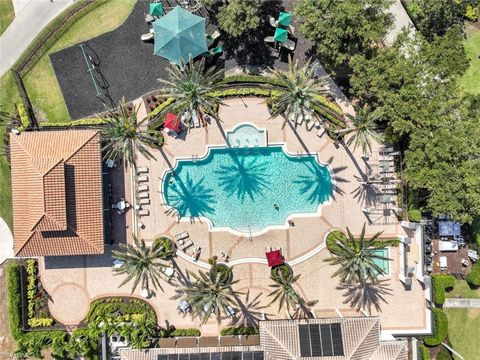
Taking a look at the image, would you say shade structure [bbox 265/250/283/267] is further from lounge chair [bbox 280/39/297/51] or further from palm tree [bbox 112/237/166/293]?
lounge chair [bbox 280/39/297/51]

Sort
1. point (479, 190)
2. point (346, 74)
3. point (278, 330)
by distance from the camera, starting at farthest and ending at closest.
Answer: point (346, 74), point (278, 330), point (479, 190)

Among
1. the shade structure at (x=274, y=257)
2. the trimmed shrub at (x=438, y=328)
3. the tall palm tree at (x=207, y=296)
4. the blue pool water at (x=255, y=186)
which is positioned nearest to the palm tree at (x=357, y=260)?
the shade structure at (x=274, y=257)

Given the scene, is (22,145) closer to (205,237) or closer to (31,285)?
(31,285)

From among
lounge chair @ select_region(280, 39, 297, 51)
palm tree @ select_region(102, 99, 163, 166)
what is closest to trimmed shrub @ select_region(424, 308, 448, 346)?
lounge chair @ select_region(280, 39, 297, 51)

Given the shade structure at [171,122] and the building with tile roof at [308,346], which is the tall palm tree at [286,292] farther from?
the shade structure at [171,122]

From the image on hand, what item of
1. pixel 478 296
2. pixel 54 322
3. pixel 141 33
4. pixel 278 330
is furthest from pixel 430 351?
pixel 141 33

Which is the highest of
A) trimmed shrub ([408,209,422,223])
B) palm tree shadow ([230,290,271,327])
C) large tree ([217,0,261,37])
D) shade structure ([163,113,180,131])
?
large tree ([217,0,261,37])
